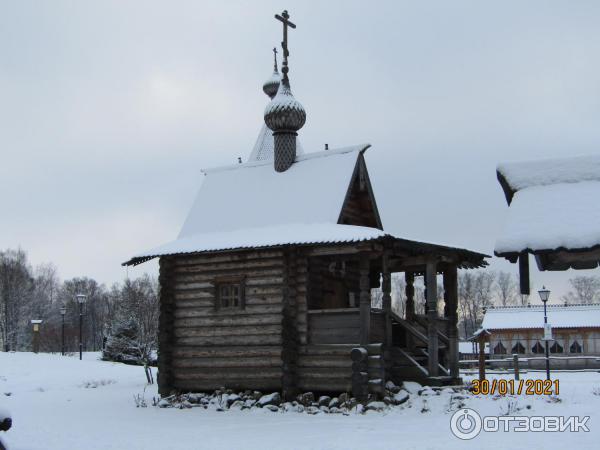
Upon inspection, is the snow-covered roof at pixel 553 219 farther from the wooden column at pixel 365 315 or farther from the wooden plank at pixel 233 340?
the wooden plank at pixel 233 340

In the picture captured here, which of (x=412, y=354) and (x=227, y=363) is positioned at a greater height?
(x=412, y=354)

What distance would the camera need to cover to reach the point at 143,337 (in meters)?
36.6

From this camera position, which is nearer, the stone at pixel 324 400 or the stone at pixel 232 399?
the stone at pixel 324 400

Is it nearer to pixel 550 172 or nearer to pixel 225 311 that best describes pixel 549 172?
pixel 550 172

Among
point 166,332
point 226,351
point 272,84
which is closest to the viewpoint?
point 226,351

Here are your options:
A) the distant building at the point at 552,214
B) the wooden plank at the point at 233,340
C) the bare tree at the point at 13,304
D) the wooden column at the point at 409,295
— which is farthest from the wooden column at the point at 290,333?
the bare tree at the point at 13,304

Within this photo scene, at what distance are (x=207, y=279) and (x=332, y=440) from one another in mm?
7790

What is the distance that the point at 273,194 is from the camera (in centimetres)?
2138

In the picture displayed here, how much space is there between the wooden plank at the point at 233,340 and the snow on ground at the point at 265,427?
1861 millimetres

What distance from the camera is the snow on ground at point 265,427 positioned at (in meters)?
13.0

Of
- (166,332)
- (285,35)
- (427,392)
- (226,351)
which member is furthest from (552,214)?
(285,35)

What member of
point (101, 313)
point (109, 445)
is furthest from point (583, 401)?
Result: point (101, 313)

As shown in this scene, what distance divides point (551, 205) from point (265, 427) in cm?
885

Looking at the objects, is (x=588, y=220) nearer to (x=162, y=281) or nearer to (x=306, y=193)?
(x=306, y=193)
